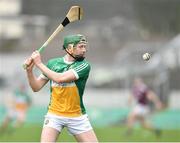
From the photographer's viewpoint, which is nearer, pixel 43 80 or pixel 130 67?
pixel 43 80

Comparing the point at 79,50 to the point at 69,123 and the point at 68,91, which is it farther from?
the point at 69,123

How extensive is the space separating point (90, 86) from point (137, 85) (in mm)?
1360

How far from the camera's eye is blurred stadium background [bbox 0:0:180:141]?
64.6 feet

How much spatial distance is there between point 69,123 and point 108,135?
10.0 metres

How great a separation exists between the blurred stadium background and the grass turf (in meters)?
0.46

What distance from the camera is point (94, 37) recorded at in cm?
2002

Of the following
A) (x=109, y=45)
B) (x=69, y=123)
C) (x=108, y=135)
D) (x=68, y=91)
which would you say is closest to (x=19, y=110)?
(x=108, y=135)

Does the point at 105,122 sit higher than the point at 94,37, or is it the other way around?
the point at 94,37

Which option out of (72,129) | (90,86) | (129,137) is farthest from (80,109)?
(90,86)

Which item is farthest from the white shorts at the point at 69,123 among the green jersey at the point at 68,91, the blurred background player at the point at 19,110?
the blurred background player at the point at 19,110

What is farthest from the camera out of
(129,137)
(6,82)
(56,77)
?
(6,82)

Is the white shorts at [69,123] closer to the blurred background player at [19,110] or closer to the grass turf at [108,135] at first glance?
the grass turf at [108,135]

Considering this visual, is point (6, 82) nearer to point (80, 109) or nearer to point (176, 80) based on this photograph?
point (176, 80)

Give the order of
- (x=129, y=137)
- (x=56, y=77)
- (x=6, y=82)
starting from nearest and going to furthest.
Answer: (x=56, y=77) < (x=129, y=137) < (x=6, y=82)
